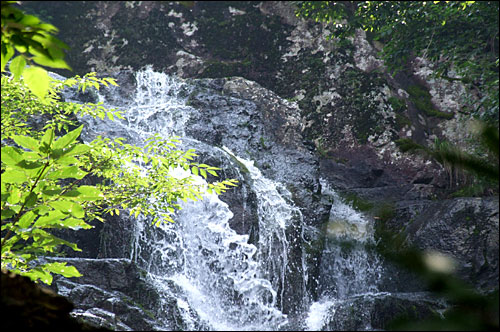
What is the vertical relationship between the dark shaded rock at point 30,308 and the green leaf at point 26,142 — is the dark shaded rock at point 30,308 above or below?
below

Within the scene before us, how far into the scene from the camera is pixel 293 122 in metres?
13.5

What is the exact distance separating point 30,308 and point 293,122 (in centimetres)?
1257

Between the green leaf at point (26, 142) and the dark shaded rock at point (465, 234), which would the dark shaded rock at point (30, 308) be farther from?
the dark shaded rock at point (465, 234)

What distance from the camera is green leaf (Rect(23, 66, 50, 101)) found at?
149 cm

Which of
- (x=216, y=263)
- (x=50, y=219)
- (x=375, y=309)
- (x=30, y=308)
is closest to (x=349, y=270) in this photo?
(x=375, y=309)

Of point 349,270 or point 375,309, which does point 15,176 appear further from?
point 349,270

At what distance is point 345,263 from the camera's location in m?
9.89

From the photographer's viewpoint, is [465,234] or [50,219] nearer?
[50,219]

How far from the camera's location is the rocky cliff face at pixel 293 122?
827cm

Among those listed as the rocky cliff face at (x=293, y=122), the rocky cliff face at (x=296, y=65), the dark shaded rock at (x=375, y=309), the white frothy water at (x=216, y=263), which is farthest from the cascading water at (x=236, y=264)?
the rocky cliff face at (x=296, y=65)

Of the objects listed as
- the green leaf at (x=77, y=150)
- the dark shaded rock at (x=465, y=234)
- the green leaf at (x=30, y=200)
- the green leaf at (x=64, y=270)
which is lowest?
the green leaf at (x=64, y=270)

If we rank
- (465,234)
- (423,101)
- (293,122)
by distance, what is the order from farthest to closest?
(423,101) < (293,122) < (465,234)

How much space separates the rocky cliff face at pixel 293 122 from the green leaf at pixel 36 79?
18.4 ft

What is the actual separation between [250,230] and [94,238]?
11.7ft
